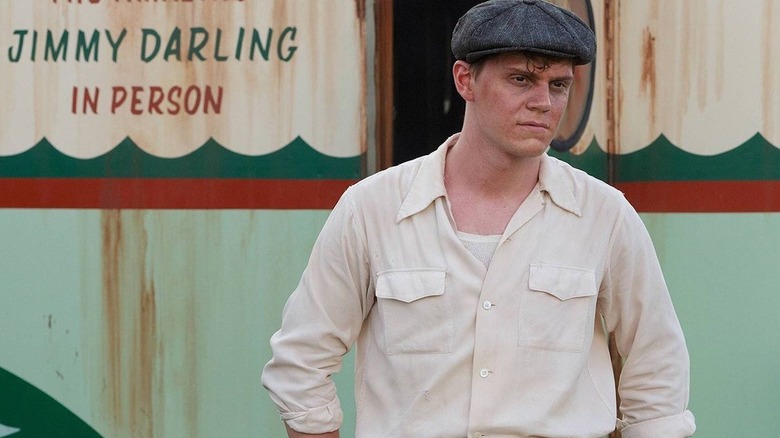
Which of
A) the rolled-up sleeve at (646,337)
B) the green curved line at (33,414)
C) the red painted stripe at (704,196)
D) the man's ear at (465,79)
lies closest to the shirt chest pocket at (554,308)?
the rolled-up sleeve at (646,337)

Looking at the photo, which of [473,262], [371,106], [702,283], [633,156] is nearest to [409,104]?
[371,106]

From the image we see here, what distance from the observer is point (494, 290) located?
206 cm

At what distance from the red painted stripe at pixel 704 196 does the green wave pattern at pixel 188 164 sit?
74 cm

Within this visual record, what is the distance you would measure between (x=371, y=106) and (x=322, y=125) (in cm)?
14

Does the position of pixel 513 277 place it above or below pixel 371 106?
below

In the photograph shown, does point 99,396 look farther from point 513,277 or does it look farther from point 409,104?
point 513,277

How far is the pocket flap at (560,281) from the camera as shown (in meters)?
2.07

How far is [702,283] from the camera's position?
10.1 feet

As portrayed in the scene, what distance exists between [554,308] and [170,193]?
1.41 metres

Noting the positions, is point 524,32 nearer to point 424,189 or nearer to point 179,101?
point 424,189

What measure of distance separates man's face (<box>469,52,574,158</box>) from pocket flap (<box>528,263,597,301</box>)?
0.20m

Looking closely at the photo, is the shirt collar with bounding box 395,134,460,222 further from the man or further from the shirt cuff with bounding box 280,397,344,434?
the shirt cuff with bounding box 280,397,344,434

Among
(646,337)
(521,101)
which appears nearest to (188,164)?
(521,101)

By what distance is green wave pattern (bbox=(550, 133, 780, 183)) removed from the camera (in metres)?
3.06
